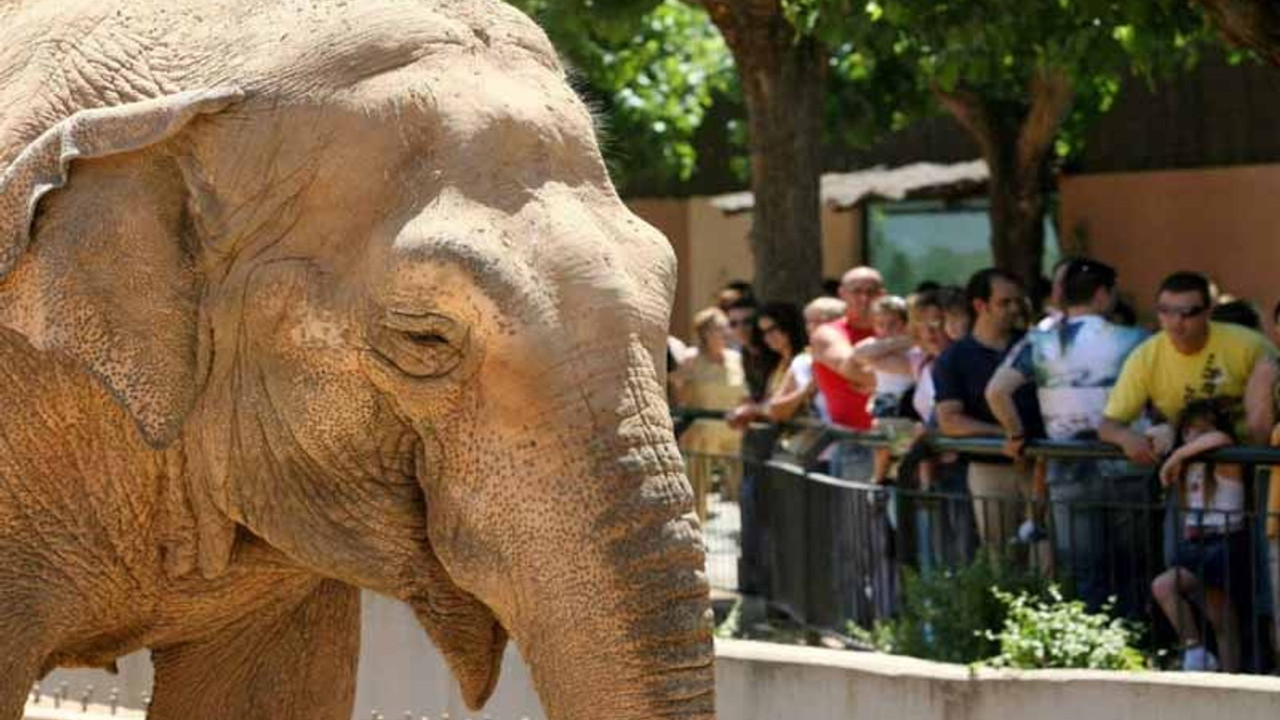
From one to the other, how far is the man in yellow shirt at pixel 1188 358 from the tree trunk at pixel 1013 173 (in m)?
11.2

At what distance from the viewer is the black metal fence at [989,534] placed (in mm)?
10031

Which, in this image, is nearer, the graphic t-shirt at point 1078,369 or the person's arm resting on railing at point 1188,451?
the person's arm resting on railing at point 1188,451

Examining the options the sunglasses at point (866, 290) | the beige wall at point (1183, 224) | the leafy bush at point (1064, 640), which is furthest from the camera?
the beige wall at point (1183, 224)

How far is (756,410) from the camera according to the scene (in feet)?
47.4

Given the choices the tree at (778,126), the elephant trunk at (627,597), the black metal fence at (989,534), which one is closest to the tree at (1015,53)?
the tree at (778,126)

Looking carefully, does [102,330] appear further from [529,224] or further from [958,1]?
[958,1]

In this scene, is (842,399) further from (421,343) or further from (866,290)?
(421,343)

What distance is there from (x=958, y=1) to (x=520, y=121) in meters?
8.41

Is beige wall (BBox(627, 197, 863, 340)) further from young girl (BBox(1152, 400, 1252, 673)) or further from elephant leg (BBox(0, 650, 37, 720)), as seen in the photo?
elephant leg (BBox(0, 650, 37, 720))

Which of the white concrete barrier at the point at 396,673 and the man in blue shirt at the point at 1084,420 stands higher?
the man in blue shirt at the point at 1084,420

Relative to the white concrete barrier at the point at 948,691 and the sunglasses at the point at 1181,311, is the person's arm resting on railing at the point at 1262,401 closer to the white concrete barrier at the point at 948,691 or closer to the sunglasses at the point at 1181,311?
the sunglasses at the point at 1181,311

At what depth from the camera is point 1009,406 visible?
11.4 metres

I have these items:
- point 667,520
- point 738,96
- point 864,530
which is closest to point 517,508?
point 667,520

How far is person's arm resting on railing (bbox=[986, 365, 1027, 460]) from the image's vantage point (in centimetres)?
1137
